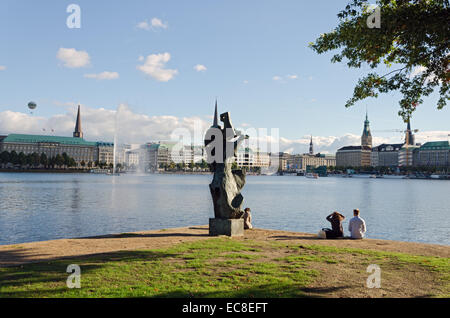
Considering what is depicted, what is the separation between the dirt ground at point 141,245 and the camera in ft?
42.4

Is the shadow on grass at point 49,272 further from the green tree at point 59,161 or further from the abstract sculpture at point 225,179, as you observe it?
the green tree at point 59,161

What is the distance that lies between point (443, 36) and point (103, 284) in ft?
33.8

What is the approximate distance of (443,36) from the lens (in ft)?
32.3

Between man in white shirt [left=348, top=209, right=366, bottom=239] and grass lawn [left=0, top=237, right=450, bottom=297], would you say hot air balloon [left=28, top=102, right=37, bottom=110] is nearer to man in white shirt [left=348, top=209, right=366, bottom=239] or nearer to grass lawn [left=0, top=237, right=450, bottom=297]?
grass lawn [left=0, top=237, right=450, bottom=297]

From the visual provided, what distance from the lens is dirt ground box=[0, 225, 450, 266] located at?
12.9 meters

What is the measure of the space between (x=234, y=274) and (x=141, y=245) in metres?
6.05

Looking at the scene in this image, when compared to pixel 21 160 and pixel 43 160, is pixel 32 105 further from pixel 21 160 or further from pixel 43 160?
pixel 43 160

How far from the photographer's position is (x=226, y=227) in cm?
1745

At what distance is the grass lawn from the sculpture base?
3.81 meters

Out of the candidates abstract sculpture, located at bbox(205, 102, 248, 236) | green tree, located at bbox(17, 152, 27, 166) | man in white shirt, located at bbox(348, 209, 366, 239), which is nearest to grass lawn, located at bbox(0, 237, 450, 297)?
man in white shirt, located at bbox(348, 209, 366, 239)

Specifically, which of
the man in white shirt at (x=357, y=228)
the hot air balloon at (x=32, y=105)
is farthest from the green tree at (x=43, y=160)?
the man in white shirt at (x=357, y=228)

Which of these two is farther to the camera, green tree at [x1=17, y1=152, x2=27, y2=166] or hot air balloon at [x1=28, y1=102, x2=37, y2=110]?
green tree at [x1=17, y1=152, x2=27, y2=166]

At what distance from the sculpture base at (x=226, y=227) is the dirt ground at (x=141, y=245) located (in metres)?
0.46
